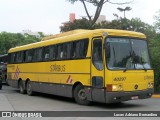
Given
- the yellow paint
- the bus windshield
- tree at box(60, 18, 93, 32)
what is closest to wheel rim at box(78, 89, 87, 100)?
the yellow paint

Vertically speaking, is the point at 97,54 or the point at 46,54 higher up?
the point at 46,54

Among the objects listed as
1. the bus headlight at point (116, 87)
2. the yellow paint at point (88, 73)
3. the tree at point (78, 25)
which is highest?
the tree at point (78, 25)

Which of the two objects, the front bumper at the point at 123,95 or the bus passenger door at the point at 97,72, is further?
the bus passenger door at the point at 97,72

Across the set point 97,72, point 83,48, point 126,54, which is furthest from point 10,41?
point 126,54

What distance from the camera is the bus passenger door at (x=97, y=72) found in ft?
46.0

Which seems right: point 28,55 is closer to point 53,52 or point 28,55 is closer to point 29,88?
point 29,88

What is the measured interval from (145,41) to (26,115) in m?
5.88

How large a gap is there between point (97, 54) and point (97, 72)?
70 centimetres

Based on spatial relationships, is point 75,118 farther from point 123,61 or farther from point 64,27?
point 64,27

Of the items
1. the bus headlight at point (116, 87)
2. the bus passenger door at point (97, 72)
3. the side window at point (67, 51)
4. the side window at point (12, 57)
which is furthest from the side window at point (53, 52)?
the side window at point (12, 57)

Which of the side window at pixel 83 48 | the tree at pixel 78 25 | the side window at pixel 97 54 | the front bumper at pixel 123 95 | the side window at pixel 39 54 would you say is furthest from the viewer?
the tree at pixel 78 25

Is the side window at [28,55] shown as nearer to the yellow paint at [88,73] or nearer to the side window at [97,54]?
the yellow paint at [88,73]

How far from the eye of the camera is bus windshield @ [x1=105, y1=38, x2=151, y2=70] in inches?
550

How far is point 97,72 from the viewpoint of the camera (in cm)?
1427
